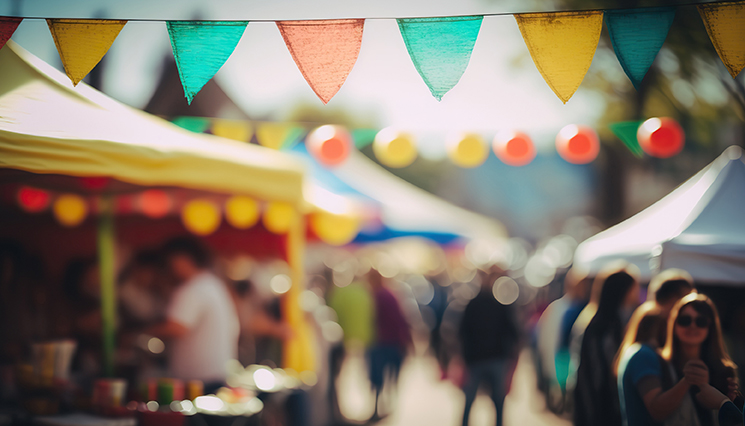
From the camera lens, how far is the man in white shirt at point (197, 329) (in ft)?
14.1

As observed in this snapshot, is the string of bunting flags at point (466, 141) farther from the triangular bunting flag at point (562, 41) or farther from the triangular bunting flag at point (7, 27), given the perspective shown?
→ the triangular bunting flag at point (7, 27)

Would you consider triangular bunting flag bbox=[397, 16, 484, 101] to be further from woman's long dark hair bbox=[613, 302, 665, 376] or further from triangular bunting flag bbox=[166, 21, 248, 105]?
woman's long dark hair bbox=[613, 302, 665, 376]

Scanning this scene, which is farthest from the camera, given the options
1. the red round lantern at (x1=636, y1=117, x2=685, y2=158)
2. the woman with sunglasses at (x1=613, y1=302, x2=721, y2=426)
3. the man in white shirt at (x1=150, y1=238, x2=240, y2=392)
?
the red round lantern at (x1=636, y1=117, x2=685, y2=158)

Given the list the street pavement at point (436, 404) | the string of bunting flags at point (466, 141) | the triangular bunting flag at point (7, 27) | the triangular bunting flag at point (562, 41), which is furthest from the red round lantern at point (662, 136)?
the triangular bunting flag at point (7, 27)

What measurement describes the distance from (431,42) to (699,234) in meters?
3.37

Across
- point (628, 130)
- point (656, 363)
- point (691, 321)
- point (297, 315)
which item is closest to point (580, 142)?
point (628, 130)

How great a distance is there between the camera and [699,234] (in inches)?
215

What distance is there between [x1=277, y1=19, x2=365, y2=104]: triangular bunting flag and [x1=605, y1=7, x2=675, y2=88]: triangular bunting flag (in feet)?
4.94

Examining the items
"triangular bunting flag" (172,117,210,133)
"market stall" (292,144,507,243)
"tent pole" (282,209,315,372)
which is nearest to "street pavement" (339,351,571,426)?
"tent pole" (282,209,315,372)

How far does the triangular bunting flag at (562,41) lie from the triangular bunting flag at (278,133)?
4.21 m

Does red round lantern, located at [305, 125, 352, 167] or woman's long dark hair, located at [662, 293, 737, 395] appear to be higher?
red round lantern, located at [305, 125, 352, 167]

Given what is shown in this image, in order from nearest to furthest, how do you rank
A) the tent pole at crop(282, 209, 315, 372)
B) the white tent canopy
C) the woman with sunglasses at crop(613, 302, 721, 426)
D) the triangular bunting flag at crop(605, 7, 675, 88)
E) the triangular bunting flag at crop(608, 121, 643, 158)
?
1. the woman with sunglasses at crop(613, 302, 721, 426)
2. the triangular bunting flag at crop(605, 7, 675, 88)
3. the white tent canopy
4. the tent pole at crop(282, 209, 315, 372)
5. the triangular bunting flag at crop(608, 121, 643, 158)

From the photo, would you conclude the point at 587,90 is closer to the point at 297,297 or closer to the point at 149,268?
the point at 297,297

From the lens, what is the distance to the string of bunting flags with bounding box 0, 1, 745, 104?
11.7ft
